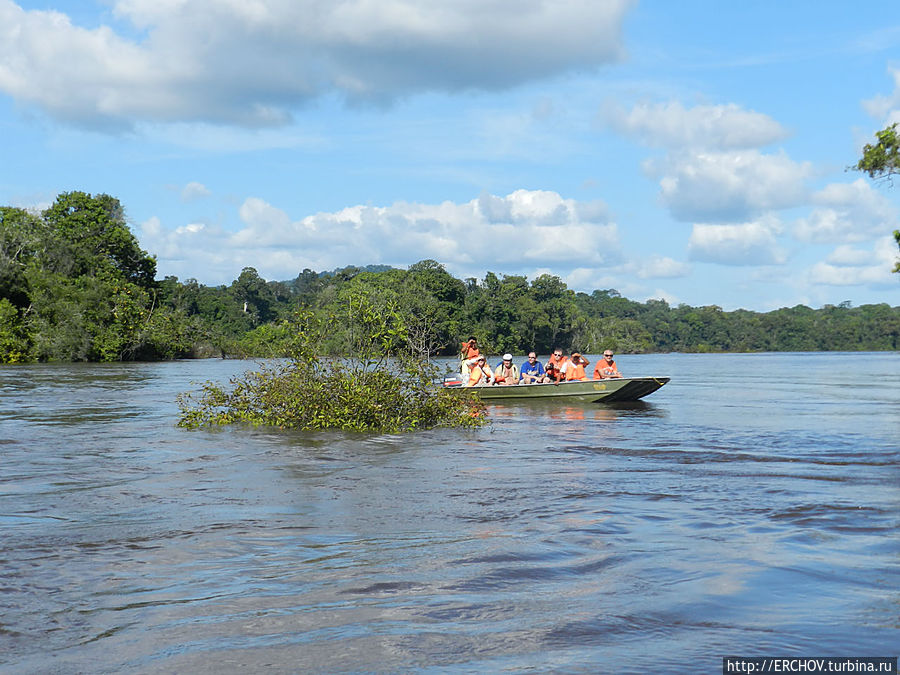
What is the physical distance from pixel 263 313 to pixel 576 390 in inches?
3717

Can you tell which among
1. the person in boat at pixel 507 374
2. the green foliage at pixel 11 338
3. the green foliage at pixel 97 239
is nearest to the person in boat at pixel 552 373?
the person in boat at pixel 507 374

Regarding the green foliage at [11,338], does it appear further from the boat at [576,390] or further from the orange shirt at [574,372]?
the orange shirt at [574,372]

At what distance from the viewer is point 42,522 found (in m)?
7.48

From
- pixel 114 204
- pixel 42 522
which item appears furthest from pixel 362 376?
pixel 114 204

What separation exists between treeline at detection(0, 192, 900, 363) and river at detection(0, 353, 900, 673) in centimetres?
487

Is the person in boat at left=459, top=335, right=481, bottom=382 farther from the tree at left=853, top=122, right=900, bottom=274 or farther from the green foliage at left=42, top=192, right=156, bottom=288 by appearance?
the green foliage at left=42, top=192, right=156, bottom=288

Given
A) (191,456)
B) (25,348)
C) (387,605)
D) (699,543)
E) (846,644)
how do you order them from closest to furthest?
(846,644) → (387,605) → (699,543) → (191,456) → (25,348)

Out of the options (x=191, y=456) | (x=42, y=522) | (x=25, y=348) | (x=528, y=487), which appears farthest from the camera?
(x=25, y=348)

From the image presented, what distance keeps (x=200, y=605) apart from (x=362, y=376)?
10.1 metres

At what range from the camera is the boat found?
2059 centimetres

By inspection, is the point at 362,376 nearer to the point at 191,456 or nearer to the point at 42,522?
the point at 191,456

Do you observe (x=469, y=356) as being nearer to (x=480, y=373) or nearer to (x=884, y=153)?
(x=480, y=373)

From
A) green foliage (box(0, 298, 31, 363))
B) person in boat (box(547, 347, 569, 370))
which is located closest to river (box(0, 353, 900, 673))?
person in boat (box(547, 347, 569, 370))

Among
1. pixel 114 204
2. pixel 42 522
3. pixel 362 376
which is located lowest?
pixel 42 522
